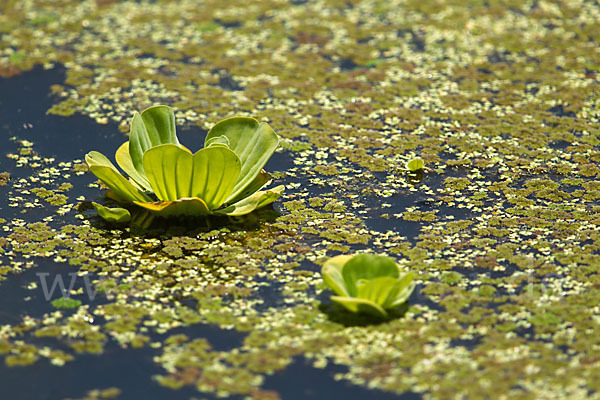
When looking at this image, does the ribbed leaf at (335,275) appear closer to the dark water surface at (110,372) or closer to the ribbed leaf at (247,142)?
the dark water surface at (110,372)

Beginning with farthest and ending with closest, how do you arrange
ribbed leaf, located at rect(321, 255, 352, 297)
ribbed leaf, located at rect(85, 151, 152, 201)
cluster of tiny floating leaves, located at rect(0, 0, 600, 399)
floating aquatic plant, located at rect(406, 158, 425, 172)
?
1. floating aquatic plant, located at rect(406, 158, 425, 172)
2. ribbed leaf, located at rect(85, 151, 152, 201)
3. ribbed leaf, located at rect(321, 255, 352, 297)
4. cluster of tiny floating leaves, located at rect(0, 0, 600, 399)

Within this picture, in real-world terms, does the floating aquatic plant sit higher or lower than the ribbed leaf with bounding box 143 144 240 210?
higher

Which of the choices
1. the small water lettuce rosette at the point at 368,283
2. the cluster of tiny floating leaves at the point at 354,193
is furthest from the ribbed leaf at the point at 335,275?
the cluster of tiny floating leaves at the point at 354,193

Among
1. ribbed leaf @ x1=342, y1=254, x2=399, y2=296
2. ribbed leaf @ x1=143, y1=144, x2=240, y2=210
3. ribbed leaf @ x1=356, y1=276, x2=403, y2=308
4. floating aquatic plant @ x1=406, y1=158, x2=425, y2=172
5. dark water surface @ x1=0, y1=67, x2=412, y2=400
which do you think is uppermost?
floating aquatic plant @ x1=406, y1=158, x2=425, y2=172

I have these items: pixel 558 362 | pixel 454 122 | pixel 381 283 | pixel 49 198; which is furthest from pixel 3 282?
pixel 454 122

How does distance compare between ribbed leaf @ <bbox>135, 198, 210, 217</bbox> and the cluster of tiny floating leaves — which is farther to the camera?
ribbed leaf @ <bbox>135, 198, 210, 217</bbox>

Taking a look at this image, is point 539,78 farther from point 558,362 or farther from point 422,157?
point 558,362

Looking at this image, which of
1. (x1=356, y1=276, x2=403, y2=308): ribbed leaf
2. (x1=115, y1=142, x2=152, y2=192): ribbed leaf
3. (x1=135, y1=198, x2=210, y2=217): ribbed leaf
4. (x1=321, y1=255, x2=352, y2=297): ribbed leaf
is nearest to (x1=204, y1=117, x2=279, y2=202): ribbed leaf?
(x1=135, y1=198, x2=210, y2=217): ribbed leaf

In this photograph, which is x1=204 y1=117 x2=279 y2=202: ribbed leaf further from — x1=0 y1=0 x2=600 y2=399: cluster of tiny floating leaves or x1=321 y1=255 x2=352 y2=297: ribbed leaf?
x1=321 y1=255 x2=352 y2=297: ribbed leaf
